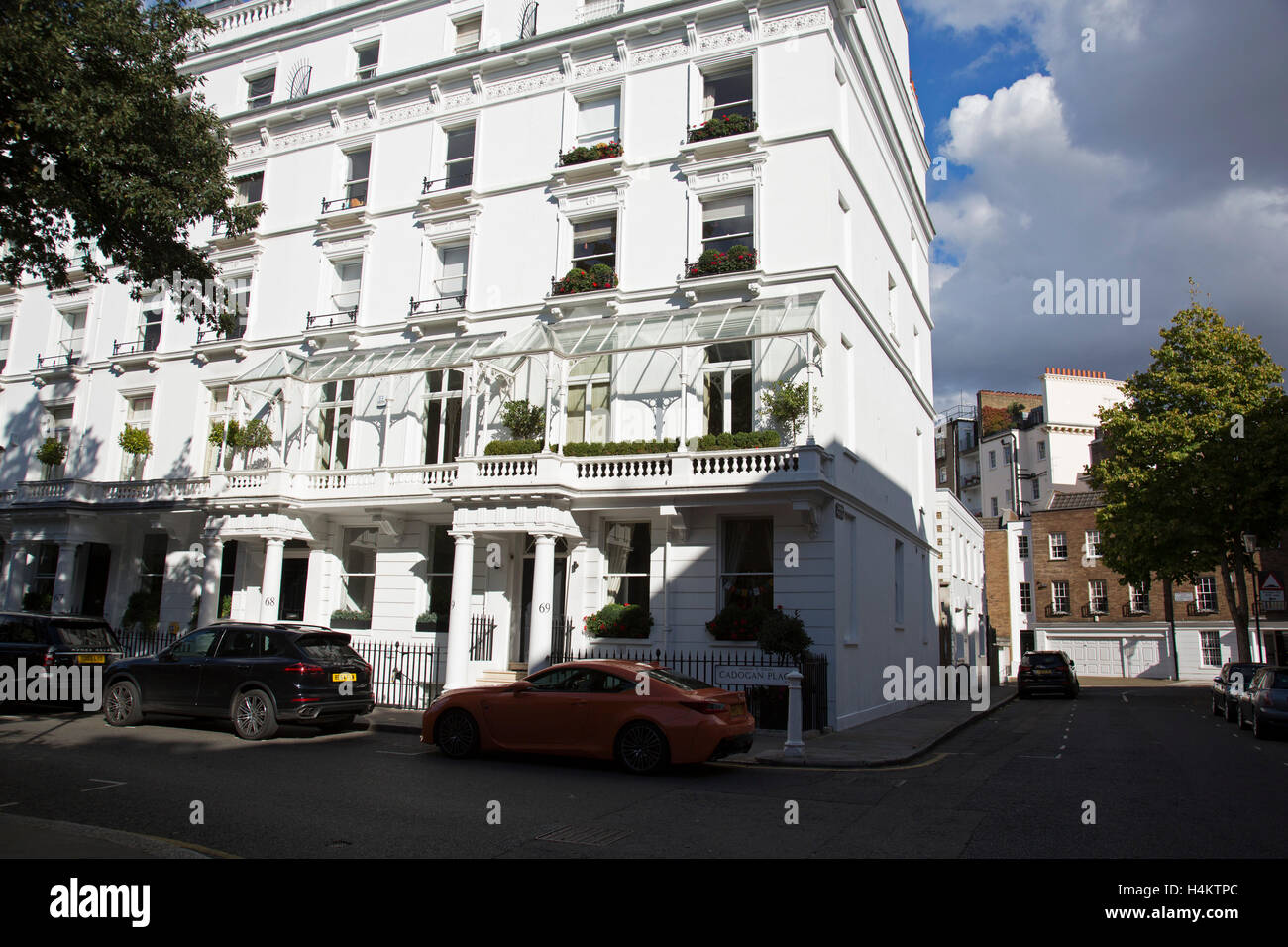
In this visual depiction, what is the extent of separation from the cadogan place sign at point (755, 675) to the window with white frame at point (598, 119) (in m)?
14.1

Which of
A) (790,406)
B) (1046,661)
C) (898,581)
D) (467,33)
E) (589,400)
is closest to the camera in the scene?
(790,406)

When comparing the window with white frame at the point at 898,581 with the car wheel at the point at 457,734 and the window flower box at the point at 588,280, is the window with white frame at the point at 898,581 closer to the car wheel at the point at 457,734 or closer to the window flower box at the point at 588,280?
the window flower box at the point at 588,280

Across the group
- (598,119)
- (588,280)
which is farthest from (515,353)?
(598,119)

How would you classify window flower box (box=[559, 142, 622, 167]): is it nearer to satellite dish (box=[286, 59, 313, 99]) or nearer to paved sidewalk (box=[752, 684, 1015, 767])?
satellite dish (box=[286, 59, 313, 99])

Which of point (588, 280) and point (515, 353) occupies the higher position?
point (588, 280)

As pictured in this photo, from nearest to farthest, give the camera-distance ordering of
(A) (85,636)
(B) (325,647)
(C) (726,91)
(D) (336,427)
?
(B) (325,647) < (A) (85,636) < (C) (726,91) < (D) (336,427)

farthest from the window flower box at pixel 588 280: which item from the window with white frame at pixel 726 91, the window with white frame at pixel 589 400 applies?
the window with white frame at pixel 726 91

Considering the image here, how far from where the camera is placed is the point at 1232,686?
2211 cm

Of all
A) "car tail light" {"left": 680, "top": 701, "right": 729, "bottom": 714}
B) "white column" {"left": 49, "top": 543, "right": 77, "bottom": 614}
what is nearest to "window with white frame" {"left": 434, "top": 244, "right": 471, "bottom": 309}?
"white column" {"left": 49, "top": 543, "right": 77, "bottom": 614}

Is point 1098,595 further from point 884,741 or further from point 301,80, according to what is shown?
A: point 301,80

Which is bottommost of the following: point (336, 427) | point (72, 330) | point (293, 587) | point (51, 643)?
point (51, 643)

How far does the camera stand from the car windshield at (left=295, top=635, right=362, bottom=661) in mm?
14211

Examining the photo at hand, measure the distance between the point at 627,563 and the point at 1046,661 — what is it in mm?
20329

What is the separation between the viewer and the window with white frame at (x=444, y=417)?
75.0 feet
